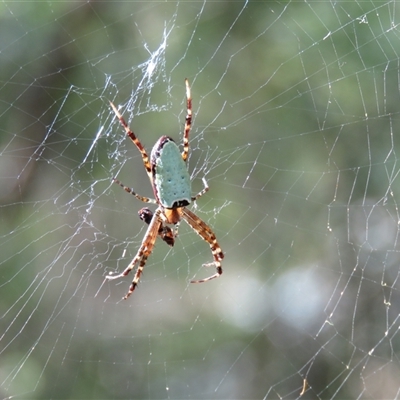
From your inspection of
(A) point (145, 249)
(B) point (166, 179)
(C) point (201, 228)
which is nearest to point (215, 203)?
(C) point (201, 228)

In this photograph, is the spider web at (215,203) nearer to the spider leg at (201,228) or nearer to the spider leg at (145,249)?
the spider leg at (201,228)

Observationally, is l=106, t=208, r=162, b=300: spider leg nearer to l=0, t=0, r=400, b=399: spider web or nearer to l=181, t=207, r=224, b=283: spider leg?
l=181, t=207, r=224, b=283: spider leg

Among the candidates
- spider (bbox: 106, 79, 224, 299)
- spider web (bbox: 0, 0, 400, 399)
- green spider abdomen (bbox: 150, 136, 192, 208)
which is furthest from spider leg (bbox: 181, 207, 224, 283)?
spider web (bbox: 0, 0, 400, 399)

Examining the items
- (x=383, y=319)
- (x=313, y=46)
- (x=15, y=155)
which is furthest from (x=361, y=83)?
(x=15, y=155)

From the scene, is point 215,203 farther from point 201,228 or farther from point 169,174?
point 169,174

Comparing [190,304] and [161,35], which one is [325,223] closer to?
[190,304]
